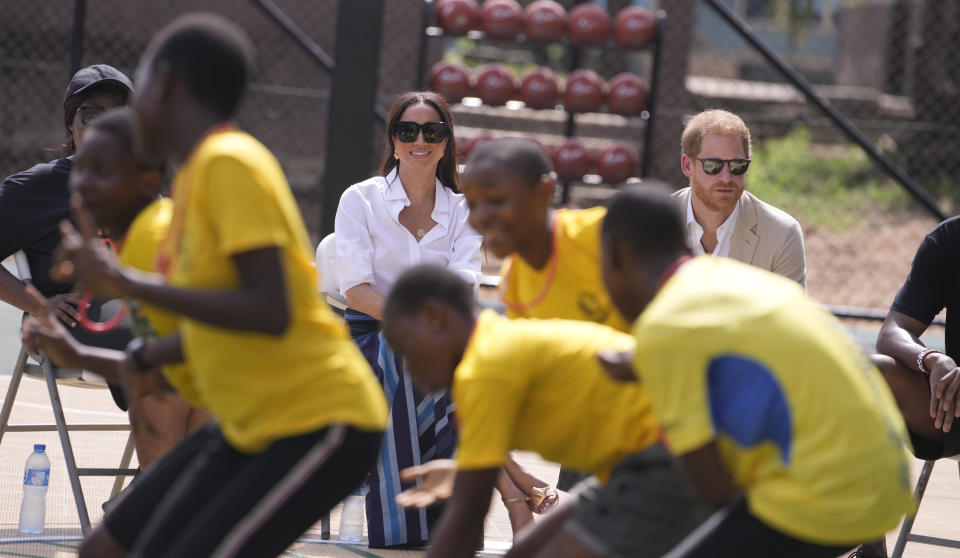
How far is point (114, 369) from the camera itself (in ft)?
10.5

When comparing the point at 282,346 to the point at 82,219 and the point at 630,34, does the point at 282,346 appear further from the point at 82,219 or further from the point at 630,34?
the point at 630,34

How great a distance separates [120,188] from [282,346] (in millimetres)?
675

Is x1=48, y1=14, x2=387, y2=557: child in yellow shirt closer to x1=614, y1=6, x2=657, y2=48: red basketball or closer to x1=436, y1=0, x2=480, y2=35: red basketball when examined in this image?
x1=436, y1=0, x2=480, y2=35: red basketball

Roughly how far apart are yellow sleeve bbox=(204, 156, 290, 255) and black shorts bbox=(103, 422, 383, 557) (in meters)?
0.47

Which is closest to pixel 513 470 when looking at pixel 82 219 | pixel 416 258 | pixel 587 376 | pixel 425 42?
pixel 416 258

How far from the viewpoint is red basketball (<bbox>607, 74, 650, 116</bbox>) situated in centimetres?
1145

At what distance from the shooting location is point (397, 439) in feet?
16.9

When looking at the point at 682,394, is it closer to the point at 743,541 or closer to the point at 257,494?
the point at 743,541

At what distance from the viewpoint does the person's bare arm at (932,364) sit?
4.73 metres

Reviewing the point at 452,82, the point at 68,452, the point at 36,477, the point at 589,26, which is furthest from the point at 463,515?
the point at 589,26

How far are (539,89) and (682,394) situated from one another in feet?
29.5

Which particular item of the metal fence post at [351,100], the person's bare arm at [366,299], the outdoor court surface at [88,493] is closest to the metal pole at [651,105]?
the metal fence post at [351,100]

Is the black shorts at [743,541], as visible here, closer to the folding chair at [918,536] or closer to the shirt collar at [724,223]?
the folding chair at [918,536]

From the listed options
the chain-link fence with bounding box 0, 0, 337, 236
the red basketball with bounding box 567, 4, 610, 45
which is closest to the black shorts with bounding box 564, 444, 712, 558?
the red basketball with bounding box 567, 4, 610, 45
